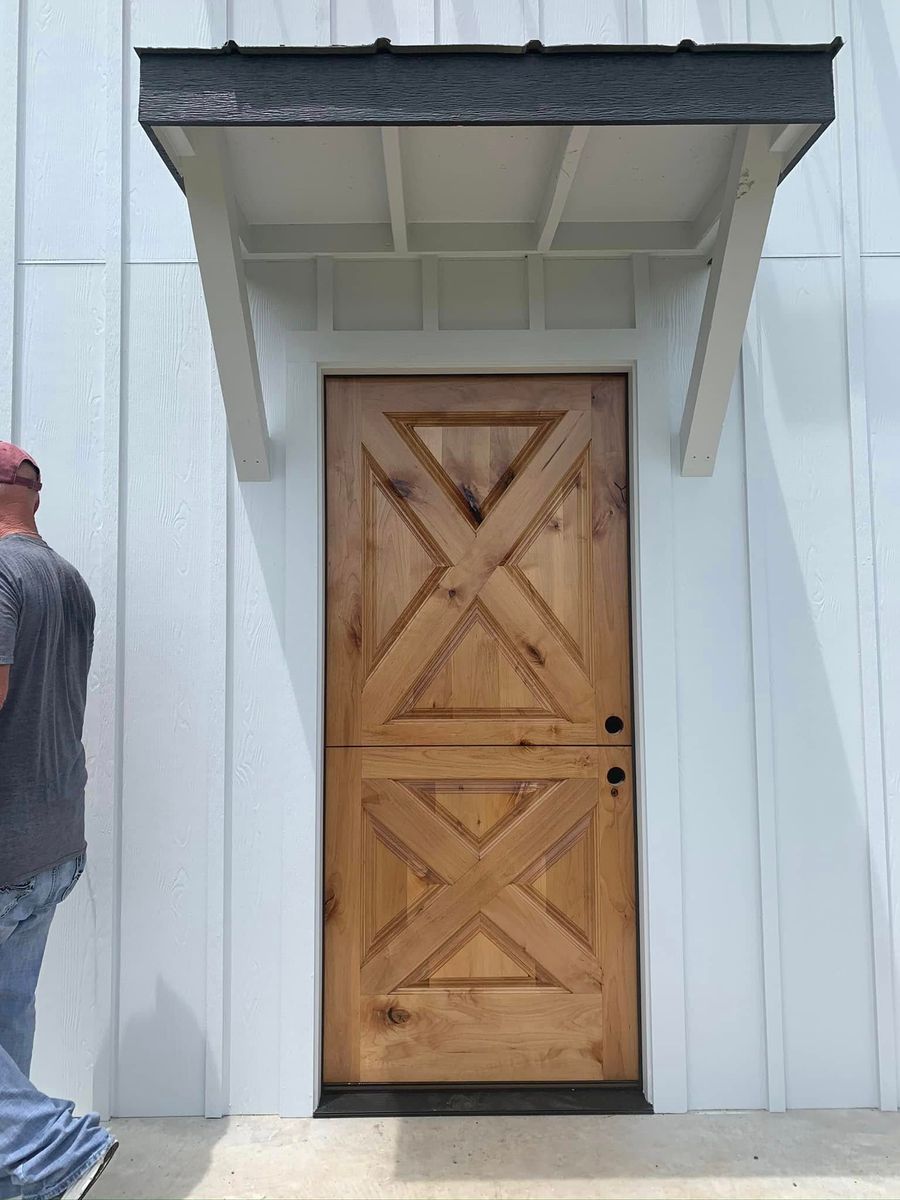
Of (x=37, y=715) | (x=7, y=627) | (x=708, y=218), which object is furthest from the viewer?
(x=708, y=218)

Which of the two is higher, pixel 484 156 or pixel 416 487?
pixel 484 156

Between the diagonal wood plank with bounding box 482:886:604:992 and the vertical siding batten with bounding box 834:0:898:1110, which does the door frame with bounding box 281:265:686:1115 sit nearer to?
the diagonal wood plank with bounding box 482:886:604:992

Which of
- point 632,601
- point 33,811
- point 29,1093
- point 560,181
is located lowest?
point 29,1093

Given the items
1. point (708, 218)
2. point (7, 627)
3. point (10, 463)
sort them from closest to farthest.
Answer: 1. point (7, 627)
2. point (10, 463)
3. point (708, 218)

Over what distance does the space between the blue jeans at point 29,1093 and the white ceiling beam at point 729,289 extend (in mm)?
2068

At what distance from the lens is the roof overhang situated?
197cm

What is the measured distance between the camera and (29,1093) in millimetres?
2131

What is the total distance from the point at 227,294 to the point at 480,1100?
7.81 ft

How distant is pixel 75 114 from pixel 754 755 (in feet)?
9.38

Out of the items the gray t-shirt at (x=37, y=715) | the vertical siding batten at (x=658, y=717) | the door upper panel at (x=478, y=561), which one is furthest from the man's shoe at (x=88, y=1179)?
the vertical siding batten at (x=658, y=717)

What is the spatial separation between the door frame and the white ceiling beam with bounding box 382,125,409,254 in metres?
0.28

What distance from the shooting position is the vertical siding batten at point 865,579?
270 cm

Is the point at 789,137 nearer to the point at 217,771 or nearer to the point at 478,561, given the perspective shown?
the point at 478,561

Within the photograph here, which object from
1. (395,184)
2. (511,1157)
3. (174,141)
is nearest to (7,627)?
(174,141)
